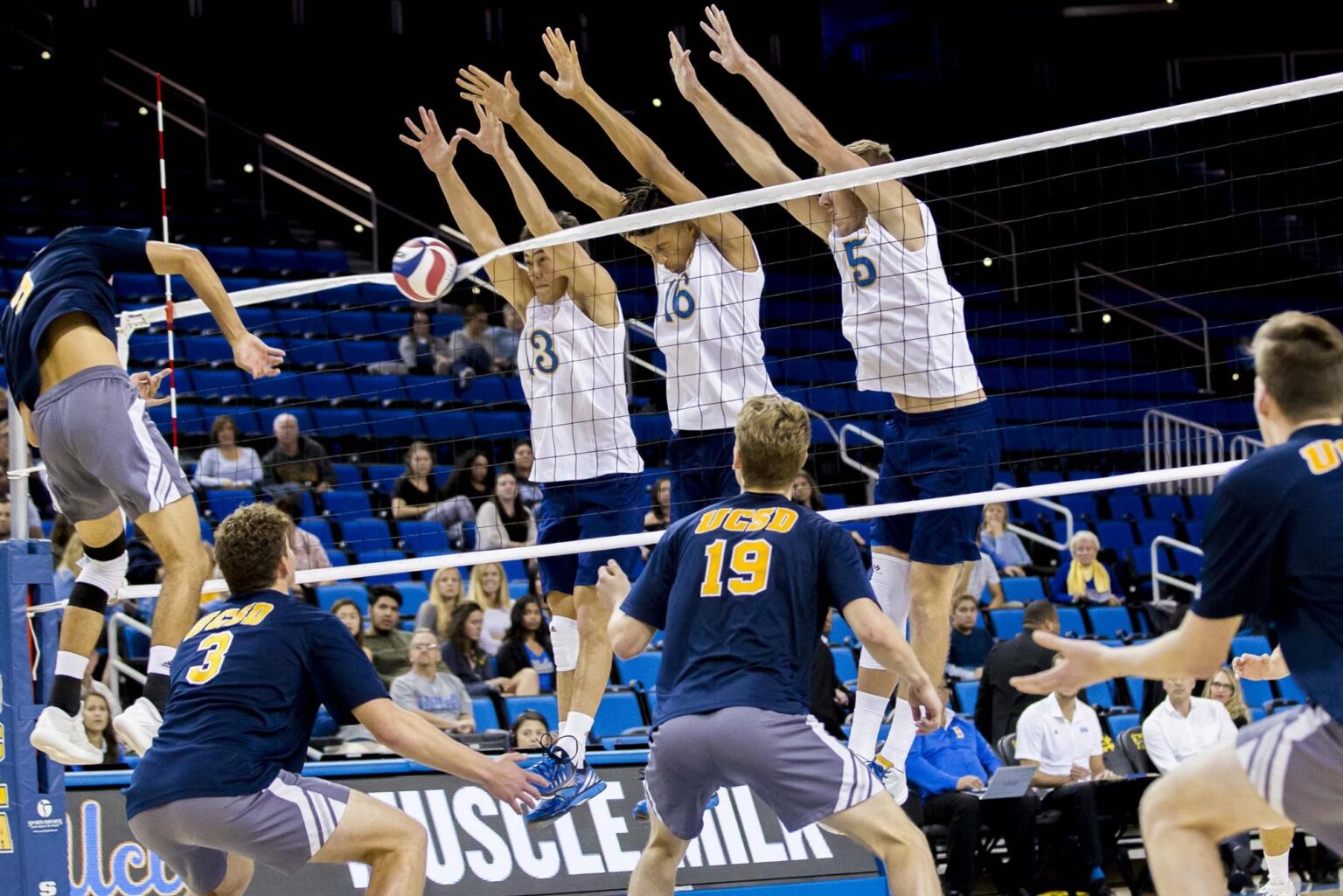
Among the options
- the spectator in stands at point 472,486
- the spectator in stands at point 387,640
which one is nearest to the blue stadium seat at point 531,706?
the spectator in stands at point 387,640

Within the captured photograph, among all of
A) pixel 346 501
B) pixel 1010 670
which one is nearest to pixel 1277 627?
pixel 1010 670

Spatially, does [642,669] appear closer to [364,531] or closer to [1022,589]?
[364,531]

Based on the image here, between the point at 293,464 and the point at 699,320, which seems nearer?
the point at 699,320

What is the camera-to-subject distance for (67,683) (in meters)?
6.68

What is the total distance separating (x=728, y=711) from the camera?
5.25 meters

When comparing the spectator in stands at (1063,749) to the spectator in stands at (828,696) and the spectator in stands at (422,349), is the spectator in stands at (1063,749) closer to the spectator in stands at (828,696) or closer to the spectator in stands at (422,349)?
the spectator in stands at (828,696)

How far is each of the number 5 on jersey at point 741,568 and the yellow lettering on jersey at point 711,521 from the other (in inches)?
3.9

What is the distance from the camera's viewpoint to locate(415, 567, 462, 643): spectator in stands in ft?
38.1

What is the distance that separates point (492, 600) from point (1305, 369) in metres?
8.53

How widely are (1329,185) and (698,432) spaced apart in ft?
75.6

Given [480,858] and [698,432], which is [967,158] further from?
[480,858]

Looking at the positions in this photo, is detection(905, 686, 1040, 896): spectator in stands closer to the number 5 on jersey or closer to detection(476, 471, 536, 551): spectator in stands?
detection(476, 471, 536, 551): spectator in stands

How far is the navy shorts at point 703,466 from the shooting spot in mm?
7742

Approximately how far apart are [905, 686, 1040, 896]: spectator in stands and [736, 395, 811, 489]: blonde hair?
5126 millimetres
